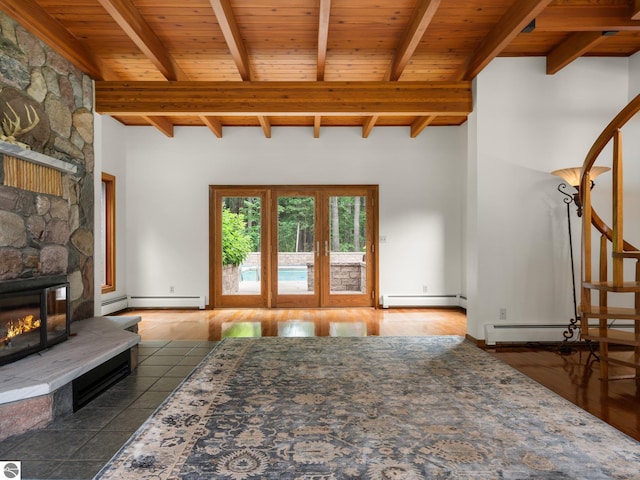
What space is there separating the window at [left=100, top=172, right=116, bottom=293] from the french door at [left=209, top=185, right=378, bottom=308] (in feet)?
5.23

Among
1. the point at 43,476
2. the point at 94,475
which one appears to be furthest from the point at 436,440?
the point at 43,476

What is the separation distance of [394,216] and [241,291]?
2982 millimetres

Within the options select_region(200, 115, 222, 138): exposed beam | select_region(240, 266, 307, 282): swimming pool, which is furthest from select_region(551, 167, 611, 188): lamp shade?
select_region(200, 115, 222, 138): exposed beam

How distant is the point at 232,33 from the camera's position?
3.49 metres

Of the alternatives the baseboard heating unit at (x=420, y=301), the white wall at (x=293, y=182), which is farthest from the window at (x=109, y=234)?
the baseboard heating unit at (x=420, y=301)

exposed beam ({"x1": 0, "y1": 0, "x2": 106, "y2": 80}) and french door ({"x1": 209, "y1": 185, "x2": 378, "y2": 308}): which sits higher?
exposed beam ({"x1": 0, "y1": 0, "x2": 106, "y2": 80})

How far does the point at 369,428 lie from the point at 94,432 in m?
1.67

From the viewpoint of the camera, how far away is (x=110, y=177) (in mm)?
6062

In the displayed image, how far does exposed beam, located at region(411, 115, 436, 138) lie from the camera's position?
18.9 ft

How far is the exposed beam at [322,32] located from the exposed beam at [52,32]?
2444mm

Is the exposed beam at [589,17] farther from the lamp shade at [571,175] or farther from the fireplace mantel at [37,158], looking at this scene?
the fireplace mantel at [37,158]

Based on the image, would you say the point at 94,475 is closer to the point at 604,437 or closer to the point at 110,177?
the point at 604,437

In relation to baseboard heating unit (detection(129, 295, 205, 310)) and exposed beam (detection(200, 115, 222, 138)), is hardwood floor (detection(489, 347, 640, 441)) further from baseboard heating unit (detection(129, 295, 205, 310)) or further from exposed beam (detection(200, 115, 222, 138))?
exposed beam (detection(200, 115, 222, 138))

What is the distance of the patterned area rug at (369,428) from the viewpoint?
1.91 m
